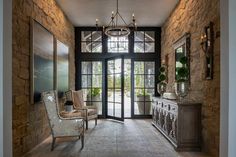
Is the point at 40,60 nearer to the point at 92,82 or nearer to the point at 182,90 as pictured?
the point at 182,90

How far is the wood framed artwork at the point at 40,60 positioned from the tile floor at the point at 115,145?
995 mm

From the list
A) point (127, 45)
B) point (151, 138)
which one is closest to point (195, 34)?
point (151, 138)

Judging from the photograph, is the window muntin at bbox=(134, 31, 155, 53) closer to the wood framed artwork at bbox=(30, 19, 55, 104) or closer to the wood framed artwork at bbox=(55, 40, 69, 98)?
the wood framed artwork at bbox=(55, 40, 69, 98)

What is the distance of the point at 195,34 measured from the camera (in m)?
4.62

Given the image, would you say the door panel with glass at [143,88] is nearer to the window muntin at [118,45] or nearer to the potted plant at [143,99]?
the potted plant at [143,99]

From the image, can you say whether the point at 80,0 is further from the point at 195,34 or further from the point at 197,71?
the point at 197,71

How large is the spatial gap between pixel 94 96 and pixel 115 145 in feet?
12.1

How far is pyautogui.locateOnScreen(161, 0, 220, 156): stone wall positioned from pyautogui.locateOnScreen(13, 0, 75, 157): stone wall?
3.08m

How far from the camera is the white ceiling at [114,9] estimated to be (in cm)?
566

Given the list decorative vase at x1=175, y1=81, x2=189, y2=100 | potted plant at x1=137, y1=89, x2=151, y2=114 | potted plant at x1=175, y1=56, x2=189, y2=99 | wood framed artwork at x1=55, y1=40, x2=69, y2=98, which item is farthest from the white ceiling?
potted plant at x1=137, y1=89, x2=151, y2=114

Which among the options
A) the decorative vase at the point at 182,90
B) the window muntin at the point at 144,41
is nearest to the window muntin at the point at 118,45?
the window muntin at the point at 144,41

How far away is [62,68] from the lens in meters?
6.24

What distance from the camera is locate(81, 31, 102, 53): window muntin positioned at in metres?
8.12

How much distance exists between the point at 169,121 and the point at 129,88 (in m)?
3.34
